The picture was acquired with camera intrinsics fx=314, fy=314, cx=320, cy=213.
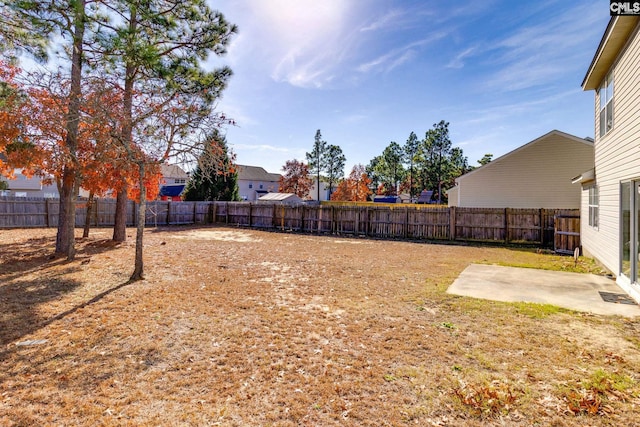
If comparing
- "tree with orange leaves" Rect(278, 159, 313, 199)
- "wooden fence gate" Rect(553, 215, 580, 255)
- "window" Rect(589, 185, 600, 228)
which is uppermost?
"tree with orange leaves" Rect(278, 159, 313, 199)

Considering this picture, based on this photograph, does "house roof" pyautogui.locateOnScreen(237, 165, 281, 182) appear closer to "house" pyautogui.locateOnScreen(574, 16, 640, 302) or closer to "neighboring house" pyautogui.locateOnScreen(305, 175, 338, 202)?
"neighboring house" pyautogui.locateOnScreen(305, 175, 338, 202)

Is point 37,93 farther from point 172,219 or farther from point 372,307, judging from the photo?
point 172,219

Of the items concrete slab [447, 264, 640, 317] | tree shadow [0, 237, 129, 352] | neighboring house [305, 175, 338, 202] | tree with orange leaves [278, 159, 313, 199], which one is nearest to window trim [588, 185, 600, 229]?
concrete slab [447, 264, 640, 317]

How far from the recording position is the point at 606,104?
8.30 meters

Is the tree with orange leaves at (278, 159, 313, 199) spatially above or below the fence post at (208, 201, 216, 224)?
above

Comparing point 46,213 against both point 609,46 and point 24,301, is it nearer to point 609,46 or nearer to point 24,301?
point 24,301

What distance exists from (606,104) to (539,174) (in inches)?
384

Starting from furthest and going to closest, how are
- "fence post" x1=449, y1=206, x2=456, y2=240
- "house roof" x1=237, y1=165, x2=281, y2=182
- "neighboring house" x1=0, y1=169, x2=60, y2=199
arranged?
"house roof" x1=237, y1=165, x2=281, y2=182 → "neighboring house" x1=0, y1=169, x2=60, y2=199 → "fence post" x1=449, y1=206, x2=456, y2=240

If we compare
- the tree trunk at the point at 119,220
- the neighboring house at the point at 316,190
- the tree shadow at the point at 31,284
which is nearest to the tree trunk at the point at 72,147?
the tree shadow at the point at 31,284

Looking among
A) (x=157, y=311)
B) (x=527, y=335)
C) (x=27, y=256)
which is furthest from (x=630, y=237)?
(x=27, y=256)

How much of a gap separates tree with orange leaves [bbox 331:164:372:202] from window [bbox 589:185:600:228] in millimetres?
41966

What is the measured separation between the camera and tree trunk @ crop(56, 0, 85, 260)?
801 centimetres

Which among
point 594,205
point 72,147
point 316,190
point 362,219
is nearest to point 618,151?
point 594,205

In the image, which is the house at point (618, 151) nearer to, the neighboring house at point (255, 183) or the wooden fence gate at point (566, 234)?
the wooden fence gate at point (566, 234)
